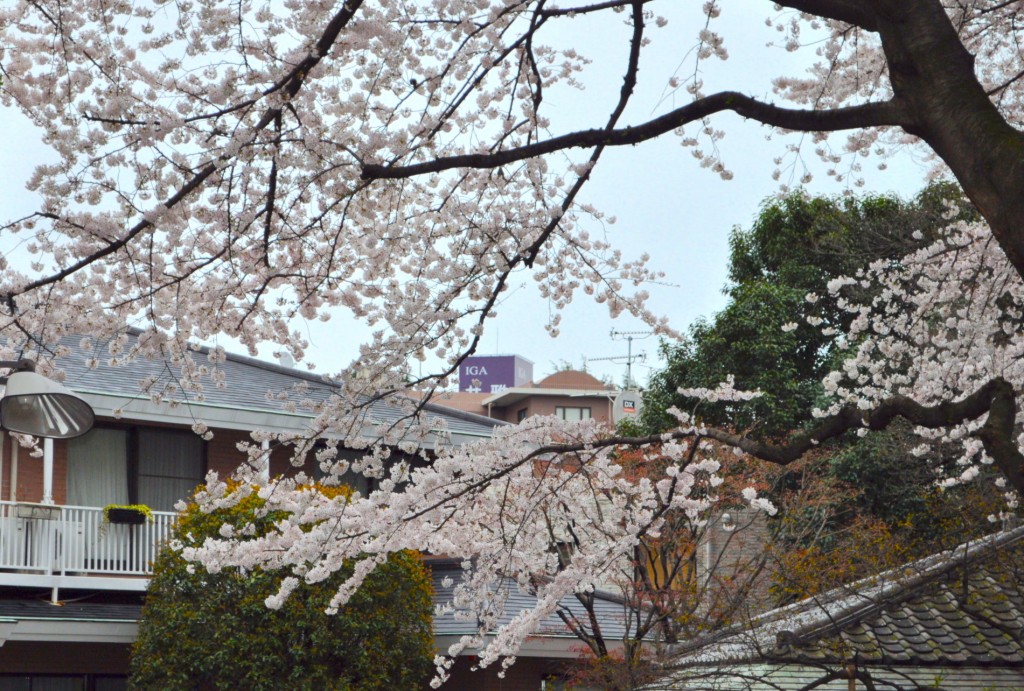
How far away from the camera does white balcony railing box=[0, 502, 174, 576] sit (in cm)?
1228

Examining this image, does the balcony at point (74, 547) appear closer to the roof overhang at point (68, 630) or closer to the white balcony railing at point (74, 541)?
the white balcony railing at point (74, 541)

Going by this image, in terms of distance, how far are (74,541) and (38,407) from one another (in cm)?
822

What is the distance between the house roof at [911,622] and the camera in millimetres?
6410

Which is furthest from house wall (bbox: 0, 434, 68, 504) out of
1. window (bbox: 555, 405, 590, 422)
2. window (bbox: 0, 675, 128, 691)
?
window (bbox: 555, 405, 590, 422)

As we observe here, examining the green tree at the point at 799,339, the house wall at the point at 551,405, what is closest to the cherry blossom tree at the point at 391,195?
the green tree at the point at 799,339

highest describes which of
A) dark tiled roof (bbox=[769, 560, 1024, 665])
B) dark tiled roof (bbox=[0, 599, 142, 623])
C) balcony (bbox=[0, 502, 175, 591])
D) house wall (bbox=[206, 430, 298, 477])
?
house wall (bbox=[206, 430, 298, 477])

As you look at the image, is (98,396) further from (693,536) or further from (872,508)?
(872,508)

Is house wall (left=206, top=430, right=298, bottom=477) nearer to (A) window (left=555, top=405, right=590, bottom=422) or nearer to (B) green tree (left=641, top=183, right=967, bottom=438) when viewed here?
(B) green tree (left=641, top=183, right=967, bottom=438)

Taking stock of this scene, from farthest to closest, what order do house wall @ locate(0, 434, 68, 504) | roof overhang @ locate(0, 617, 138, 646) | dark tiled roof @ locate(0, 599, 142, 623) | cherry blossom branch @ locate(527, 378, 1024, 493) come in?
house wall @ locate(0, 434, 68, 504), dark tiled roof @ locate(0, 599, 142, 623), roof overhang @ locate(0, 617, 138, 646), cherry blossom branch @ locate(527, 378, 1024, 493)

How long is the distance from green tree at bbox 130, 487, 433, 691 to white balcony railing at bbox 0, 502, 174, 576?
1.21m

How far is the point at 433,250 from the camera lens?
7.22m

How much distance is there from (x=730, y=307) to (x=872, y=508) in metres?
5.62

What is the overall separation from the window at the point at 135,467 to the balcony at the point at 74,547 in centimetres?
56

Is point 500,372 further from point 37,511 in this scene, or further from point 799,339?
point 37,511
